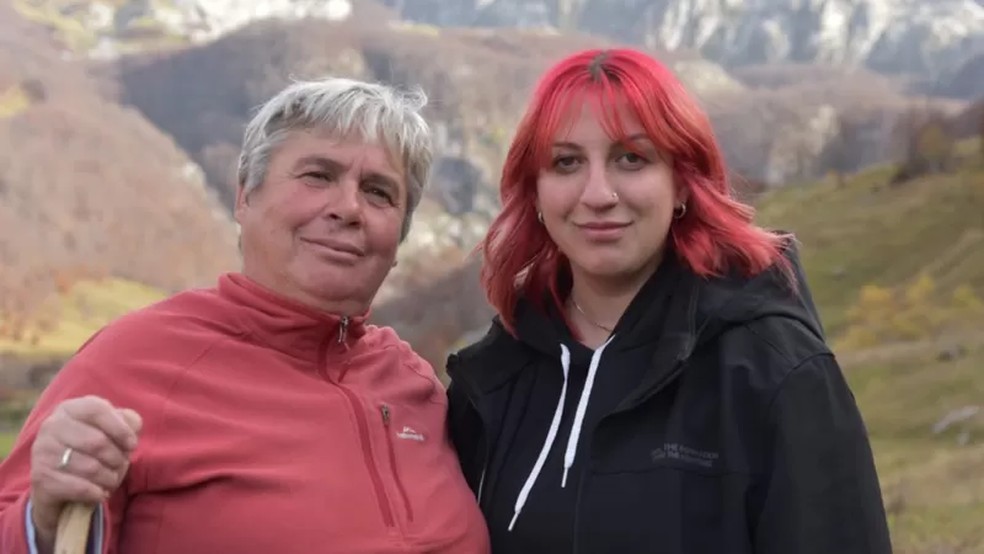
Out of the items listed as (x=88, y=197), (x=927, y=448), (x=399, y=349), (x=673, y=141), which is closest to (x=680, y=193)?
(x=673, y=141)

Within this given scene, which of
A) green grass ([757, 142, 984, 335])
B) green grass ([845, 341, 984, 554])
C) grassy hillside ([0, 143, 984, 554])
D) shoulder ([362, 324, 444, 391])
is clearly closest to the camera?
shoulder ([362, 324, 444, 391])

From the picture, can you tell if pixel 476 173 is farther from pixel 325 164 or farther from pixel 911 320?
pixel 325 164

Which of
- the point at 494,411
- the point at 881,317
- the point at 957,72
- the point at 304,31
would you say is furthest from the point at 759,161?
the point at 494,411

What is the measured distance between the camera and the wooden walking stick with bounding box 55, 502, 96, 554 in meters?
2.77

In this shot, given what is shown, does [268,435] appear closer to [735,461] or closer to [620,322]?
[620,322]

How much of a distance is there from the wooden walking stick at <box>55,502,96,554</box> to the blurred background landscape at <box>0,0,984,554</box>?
5.77 ft

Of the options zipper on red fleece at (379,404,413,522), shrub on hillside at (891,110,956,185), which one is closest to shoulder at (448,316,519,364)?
zipper on red fleece at (379,404,413,522)

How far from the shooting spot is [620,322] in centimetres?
356

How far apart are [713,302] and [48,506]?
185 cm

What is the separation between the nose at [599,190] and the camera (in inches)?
134

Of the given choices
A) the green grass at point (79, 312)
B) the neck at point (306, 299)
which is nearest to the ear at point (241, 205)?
the neck at point (306, 299)

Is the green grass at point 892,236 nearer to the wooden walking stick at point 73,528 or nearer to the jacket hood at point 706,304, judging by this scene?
the jacket hood at point 706,304

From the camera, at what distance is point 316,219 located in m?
3.67

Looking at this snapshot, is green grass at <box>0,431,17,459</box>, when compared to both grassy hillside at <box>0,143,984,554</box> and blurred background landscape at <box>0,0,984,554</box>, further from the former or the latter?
blurred background landscape at <box>0,0,984,554</box>
